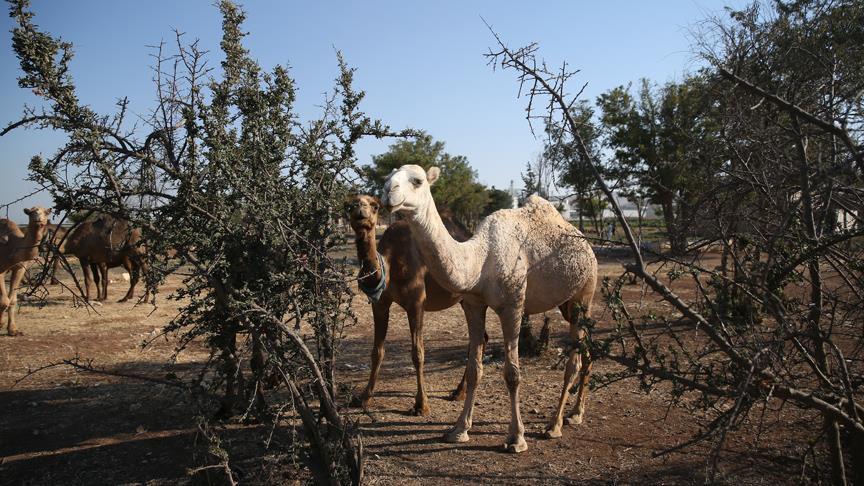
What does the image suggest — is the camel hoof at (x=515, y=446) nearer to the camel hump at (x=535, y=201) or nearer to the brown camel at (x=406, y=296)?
the brown camel at (x=406, y=296)

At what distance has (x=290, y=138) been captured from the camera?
3.99 meters

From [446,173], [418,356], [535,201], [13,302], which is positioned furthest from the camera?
[446,173]

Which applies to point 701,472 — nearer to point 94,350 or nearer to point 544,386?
point 544,386

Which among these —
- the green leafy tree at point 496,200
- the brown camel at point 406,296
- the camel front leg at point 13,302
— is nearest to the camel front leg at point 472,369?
the brown camel at point 406,296

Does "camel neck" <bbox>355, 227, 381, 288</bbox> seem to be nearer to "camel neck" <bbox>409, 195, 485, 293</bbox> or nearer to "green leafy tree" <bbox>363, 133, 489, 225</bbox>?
"camel neck" <bbox>409, 195, 485, 293</bbox>

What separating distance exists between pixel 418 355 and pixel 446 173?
29407 millimetres

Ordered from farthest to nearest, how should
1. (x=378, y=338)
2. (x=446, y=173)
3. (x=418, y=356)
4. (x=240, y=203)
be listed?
(x=446, y=173)
(x=378, y=338)
(x=418, y=356)
(x=240, y=203)

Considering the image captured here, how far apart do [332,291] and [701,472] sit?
120 inches

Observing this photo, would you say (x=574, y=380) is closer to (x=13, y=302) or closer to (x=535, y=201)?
(x=535, y=201)

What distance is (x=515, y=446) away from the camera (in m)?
4.83

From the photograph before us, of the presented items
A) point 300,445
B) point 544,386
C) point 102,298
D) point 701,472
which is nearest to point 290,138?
point 300,445

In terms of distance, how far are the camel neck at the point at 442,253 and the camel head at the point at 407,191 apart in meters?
0.08

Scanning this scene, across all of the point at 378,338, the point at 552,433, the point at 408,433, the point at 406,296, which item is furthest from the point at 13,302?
the point at 552,433

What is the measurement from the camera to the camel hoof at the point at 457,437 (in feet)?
16.6
